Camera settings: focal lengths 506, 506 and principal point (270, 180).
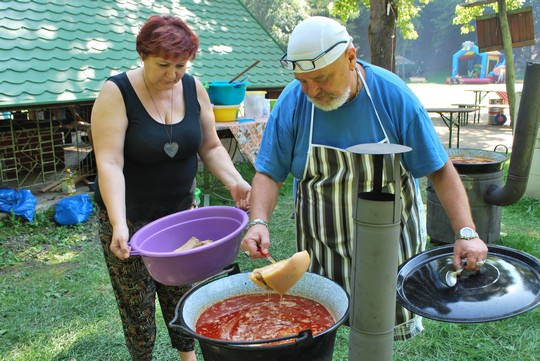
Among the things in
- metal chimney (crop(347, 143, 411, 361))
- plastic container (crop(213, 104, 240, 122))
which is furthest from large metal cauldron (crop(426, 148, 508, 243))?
metal chimney (crop(347, 143, 411, 361))

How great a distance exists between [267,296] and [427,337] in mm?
1949

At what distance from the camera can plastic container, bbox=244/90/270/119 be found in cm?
614

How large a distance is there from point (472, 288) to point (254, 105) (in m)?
4.87

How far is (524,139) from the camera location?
4055mm

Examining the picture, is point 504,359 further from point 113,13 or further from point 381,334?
point 113,13

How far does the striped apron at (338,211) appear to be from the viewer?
6.16 ft

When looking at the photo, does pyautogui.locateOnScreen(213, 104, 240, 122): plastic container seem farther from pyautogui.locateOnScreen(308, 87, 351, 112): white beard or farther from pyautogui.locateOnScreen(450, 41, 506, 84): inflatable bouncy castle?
pyautogui.locateOnScreen(450, 41, 506, 84): inflatable bouncy castle

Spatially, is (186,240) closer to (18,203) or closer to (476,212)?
(476,212)

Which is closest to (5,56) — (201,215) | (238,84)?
(238,84)

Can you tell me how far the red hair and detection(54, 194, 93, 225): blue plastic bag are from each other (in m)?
3.93

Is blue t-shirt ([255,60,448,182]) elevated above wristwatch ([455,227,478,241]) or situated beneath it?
elevated above

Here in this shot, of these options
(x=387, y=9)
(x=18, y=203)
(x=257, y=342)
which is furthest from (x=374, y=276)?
(x=387, y=9)

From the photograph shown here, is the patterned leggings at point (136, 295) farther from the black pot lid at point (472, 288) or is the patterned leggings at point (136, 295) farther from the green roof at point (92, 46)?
the green roof at point (92, 46)

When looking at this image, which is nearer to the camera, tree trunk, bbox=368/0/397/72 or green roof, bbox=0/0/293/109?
green roof, bbox=0/0/293/109
